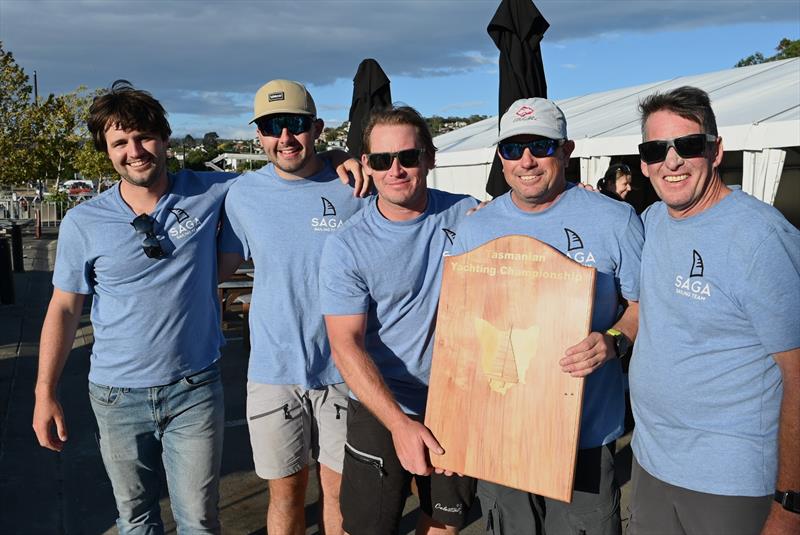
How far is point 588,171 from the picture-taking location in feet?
33.0

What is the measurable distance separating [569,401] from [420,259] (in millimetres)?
856

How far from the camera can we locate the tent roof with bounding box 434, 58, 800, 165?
301 inches

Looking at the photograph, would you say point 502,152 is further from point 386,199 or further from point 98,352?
point 98,352

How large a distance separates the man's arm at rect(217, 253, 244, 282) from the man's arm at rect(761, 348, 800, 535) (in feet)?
7.58

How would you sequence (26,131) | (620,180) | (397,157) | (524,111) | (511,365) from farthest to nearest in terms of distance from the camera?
(26,131)
(620,180)
(397,157)
(524,111)
(511,365)

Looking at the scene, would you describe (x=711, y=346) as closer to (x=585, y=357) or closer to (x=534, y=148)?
(x=585, y=357)

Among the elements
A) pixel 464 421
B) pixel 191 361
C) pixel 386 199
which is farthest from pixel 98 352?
pixel 464 421

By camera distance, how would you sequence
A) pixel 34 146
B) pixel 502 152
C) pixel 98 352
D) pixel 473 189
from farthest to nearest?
pixel 34 146 → pixel 473 189 → pixel 98 352 → pixel 502 152

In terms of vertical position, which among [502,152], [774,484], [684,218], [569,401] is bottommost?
[774,484]

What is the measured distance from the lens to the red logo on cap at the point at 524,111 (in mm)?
2635

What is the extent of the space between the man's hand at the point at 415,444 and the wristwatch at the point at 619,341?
69cm

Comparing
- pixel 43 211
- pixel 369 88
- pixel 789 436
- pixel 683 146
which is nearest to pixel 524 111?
pixel 683 146

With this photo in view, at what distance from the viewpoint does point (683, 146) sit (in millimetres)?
2258

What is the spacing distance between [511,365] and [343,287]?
2.50ft
